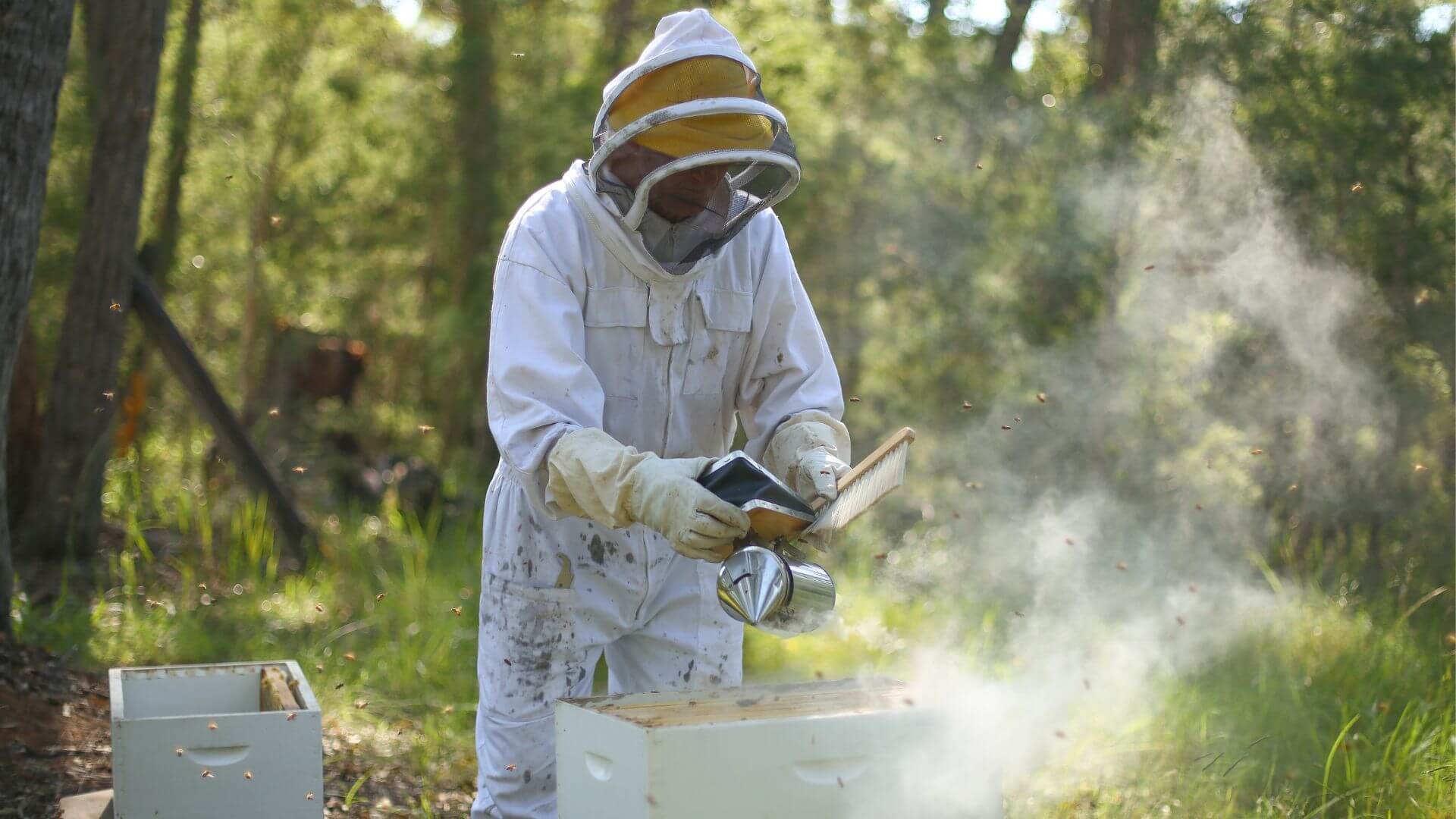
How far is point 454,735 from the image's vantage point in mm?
4203

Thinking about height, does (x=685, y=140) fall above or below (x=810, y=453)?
above

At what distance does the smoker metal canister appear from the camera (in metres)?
→ 2.00

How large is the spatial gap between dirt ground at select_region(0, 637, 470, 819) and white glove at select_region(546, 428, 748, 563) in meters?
1.74

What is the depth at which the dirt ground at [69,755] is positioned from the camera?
3.32 meters

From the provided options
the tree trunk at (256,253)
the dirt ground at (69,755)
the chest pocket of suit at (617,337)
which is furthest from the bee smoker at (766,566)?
the tree trunk at (256,253)

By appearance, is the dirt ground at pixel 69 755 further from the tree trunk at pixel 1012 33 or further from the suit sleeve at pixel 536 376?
the tree trunk at pixel 1012 33

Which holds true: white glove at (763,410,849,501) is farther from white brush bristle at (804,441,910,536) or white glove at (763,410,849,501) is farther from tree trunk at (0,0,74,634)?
tree trunk at (0,0,74,634)

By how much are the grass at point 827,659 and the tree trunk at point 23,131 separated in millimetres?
1357

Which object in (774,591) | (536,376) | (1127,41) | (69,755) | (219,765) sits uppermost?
(1127,41)

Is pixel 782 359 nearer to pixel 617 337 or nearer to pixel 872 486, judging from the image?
pixel 617 337

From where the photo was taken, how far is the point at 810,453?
240cm

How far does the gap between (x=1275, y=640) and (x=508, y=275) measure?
10.2ft

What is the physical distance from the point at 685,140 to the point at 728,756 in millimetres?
1132

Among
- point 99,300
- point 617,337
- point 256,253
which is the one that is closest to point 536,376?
point 617,337
